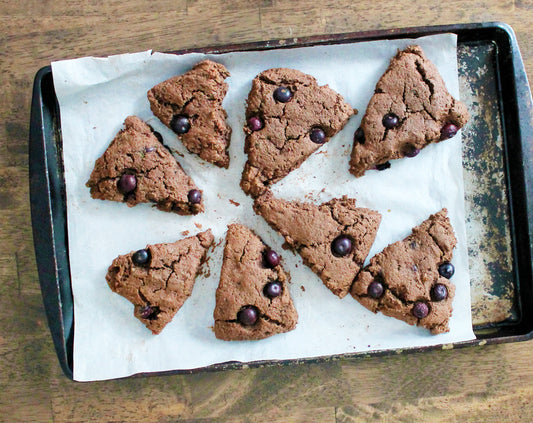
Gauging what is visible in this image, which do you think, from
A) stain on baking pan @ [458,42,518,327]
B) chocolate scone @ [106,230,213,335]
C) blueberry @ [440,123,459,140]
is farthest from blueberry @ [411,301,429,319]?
chocolate scone @ [106,230,213,335]

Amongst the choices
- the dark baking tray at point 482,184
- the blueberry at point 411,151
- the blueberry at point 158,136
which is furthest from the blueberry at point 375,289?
the blueberry at point 158,136

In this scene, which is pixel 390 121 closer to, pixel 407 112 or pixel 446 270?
pixel 407 112

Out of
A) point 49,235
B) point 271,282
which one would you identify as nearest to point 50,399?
point 49,235

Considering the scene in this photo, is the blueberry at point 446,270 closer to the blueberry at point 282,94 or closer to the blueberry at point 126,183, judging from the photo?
the blueberry at point 282,94

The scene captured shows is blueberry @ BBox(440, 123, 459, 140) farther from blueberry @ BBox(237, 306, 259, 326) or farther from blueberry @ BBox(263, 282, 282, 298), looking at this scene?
blueberry @ BBox(237, 306, 259, 326)

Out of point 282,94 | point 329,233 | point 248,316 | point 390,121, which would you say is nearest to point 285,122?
point 282,94

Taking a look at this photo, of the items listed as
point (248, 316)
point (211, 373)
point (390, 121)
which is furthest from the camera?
point (211, 373)
